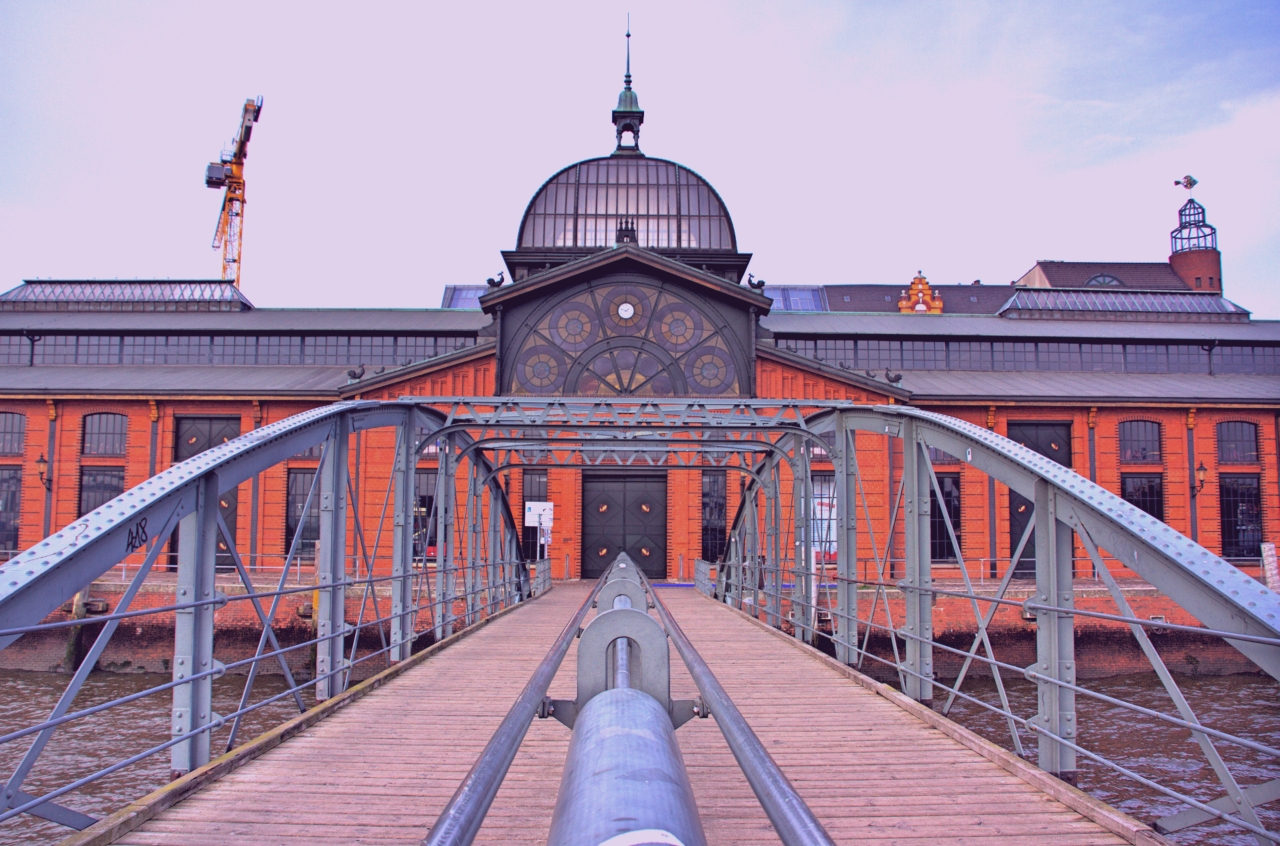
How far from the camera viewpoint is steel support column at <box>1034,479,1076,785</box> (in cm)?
587

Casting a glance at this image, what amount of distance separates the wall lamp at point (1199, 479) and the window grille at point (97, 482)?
34423 millimetres

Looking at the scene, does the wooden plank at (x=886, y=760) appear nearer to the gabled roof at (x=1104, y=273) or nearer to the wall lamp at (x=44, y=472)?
the wall lamp at (x=44, y=472)

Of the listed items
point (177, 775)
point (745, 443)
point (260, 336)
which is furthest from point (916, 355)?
point (177, 775)

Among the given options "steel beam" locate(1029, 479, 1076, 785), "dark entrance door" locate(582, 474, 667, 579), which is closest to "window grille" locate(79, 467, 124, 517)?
"dark entrance door" locate(582, 474, 667, 579)

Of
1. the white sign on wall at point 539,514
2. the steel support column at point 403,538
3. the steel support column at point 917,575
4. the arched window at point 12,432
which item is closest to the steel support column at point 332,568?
the steel support column at point 403,538

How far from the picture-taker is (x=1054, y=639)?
5.98 metres

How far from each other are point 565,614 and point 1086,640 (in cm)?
1405

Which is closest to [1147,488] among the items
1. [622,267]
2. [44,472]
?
[622,267]

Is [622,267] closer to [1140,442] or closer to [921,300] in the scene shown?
[1140,442]

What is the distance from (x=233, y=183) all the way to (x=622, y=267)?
5668 cm

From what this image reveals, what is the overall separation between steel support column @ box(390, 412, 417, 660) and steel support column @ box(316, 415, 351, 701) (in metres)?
2.19

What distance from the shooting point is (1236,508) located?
29.0 m

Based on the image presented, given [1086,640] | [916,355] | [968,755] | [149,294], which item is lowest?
[1086,640]

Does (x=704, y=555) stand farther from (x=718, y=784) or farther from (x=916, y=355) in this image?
(x=718, y=784)
